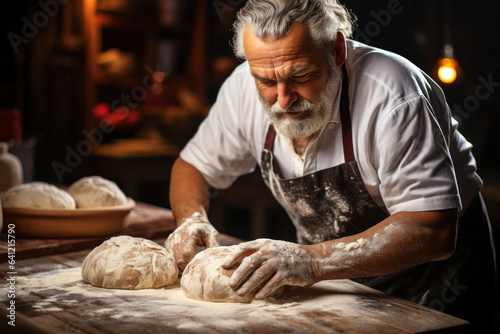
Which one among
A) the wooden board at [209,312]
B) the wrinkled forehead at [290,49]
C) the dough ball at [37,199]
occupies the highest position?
the wrinkled forehead at [290,49]

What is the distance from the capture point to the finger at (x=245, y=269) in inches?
73.2

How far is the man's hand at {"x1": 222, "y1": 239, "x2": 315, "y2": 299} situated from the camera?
186 cm

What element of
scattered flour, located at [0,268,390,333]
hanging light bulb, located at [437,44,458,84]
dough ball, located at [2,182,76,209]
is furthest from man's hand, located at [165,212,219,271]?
hanging light bulb, located at [437,44,458,84]

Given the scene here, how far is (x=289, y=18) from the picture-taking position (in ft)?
6.61

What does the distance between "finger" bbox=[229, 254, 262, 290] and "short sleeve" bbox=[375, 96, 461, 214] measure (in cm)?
51

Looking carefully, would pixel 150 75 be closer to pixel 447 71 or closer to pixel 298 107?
pixel 447 71

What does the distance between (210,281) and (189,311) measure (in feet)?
0.41

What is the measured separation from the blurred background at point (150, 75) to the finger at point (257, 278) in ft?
9.79

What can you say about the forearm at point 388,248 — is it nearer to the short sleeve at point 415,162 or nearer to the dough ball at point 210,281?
the short sleeve at point 415,162

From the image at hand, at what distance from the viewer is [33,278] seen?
2.12 meters

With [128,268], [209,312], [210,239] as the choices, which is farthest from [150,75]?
[209,312]

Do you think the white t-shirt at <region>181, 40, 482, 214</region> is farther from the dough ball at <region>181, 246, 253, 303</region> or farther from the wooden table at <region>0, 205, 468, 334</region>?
the dough ball at <region>181, 246, 253, 303</region>

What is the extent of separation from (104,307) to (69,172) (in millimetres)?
4325

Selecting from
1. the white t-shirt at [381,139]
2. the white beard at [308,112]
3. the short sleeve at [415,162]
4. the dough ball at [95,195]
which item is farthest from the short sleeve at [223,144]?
the short sleeve at [415,162]
